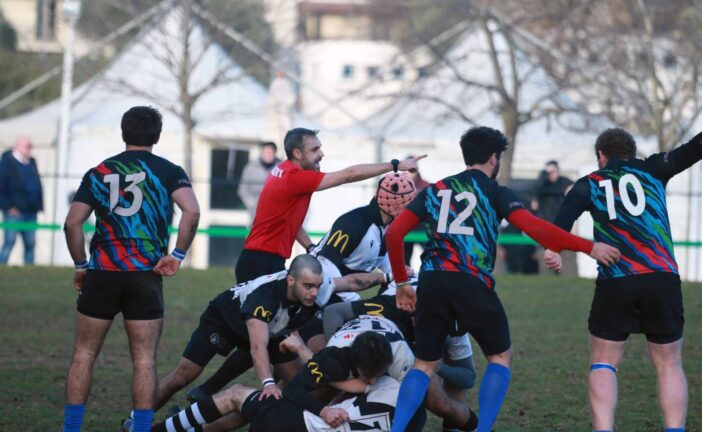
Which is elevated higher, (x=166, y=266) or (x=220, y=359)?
(x=166, y=266)

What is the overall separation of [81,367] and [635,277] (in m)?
3.45

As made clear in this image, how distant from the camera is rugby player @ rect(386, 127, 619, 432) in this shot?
22.7ft

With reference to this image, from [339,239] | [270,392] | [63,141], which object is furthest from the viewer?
[63,141]

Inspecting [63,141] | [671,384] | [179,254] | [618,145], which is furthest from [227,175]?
[671,384]

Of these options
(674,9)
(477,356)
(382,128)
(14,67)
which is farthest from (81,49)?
(477,356)

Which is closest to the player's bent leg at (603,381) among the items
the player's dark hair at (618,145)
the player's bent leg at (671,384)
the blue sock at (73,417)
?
the player's bent leg at (671,384)

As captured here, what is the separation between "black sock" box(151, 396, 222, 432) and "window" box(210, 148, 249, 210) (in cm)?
1605

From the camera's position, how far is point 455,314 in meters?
7.02

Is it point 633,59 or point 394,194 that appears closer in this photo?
point 394,194

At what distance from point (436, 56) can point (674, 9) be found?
5007mm

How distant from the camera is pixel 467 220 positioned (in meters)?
6.94

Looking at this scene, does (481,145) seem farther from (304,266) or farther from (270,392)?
(270,392)

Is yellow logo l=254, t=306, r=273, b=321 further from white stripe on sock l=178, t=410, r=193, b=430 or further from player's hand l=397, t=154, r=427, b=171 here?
player's hand l=397, t=154, r=427, b=171

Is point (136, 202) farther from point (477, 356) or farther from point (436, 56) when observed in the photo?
point (436, 56)
